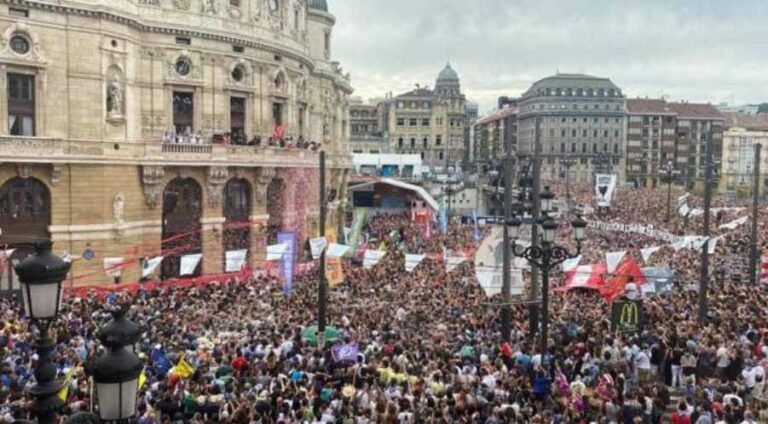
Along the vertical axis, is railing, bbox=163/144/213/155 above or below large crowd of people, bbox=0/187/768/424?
above

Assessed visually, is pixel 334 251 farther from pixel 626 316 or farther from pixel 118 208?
pixel 118 208

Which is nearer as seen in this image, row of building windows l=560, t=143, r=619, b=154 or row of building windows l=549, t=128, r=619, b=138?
row of building windows l=549, t=128, r=619, b=138

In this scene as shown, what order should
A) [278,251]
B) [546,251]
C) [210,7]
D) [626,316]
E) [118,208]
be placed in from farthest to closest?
[210,7] → [118,208] → [278,251] → [626,316] → [546,251]

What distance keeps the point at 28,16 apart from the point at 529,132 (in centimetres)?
12631

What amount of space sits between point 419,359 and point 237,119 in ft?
88.6

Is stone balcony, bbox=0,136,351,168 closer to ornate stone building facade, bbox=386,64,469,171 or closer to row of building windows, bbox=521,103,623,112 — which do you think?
ornate stone building facade, bbox=386,64,469,171


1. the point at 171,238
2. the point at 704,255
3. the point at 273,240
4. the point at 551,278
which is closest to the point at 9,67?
the point at 171,238

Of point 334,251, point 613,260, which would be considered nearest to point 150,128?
point 334,251

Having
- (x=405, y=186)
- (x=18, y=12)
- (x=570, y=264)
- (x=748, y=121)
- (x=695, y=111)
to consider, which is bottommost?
(x=570, y=264)

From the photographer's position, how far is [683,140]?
481 feet

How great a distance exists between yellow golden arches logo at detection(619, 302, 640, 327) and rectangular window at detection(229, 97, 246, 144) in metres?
26.9

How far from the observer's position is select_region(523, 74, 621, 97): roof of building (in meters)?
143

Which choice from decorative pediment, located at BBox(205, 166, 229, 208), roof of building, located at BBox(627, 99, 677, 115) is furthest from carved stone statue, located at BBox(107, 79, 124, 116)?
roof of building, located at BBox(627, 99, 677, 115)

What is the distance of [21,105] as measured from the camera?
3278cm
